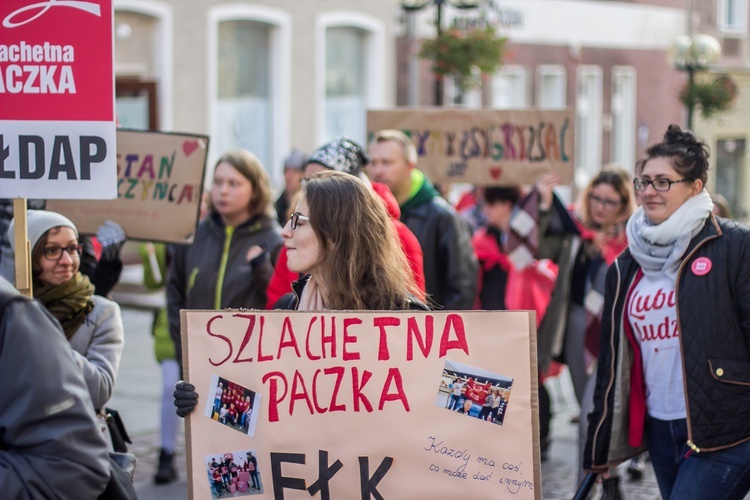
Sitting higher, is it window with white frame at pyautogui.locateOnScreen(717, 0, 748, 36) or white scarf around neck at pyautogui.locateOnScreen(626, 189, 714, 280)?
window with white frame at pyautogui.locateOnScreen(717, 0, 748, 36)

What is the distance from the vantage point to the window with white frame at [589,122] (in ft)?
82.7

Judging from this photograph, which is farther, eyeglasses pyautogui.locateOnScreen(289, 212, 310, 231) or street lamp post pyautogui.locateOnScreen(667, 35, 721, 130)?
street lamp post pyautogui.locateOnScreen(667, 35, 721, 130)

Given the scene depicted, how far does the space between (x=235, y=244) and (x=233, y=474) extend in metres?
2.85

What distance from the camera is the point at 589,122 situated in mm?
25484

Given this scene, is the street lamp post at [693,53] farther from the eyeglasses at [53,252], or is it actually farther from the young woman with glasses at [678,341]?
the eyeglasses at [53,252]

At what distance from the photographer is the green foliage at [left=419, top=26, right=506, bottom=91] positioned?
15.2 m

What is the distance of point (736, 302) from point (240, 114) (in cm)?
1471

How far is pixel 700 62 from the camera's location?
1770cm

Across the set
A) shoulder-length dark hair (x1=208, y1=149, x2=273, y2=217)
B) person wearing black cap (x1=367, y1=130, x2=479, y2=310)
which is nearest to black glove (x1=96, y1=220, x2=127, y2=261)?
shoulder-length dark hair (x1=208, y1=149, x2=273, y2=217)

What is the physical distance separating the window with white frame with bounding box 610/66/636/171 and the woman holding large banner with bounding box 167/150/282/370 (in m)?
20.9

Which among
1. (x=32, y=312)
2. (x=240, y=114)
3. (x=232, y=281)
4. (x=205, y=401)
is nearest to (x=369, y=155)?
(x=232, y=281)

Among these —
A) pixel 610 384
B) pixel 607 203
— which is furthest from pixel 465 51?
pixel 610 384

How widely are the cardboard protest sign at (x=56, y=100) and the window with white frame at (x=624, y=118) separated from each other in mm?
23095

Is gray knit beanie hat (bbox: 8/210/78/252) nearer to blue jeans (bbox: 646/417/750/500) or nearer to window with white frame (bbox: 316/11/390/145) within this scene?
blue jeans (bbox: 646/417/750/500)
